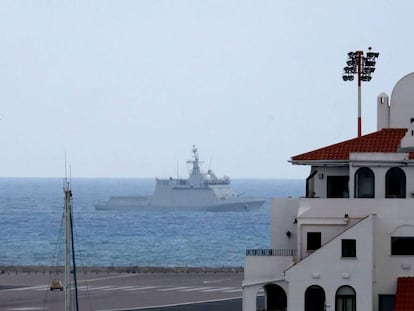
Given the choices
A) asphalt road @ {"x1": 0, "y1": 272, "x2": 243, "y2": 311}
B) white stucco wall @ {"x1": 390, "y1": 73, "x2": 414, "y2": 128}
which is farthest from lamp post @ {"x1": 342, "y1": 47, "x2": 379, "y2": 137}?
asphalt road @ {"x1": 0, "y1": 272, "x2": 243, "y2": 311}

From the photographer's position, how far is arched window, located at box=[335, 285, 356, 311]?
42.6 m

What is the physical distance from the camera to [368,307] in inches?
1665

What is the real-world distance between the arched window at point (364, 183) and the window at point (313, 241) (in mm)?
1875

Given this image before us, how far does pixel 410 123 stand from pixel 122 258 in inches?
5604

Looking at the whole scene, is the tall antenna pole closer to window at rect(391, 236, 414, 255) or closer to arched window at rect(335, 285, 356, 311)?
arched window at rect(335, 285, 356, 311)

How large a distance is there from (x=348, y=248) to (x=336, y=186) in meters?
3.91

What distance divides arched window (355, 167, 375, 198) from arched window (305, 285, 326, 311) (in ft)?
11.2

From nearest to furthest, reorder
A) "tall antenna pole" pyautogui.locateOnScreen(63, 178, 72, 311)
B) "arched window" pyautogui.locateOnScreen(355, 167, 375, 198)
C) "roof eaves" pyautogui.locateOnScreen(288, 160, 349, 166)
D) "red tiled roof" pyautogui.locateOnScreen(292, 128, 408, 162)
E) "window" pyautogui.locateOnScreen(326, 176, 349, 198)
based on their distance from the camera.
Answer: "arched window" pyautogui.locateOnScreen(355, 167, 375, 198)
"roof eaves" pyautogui.locateOnScreen(288, 160, 349, 166)
"red tiled roof" pyautogui.locateOnScreen(292, 128, 408, 162)
"window" pyautogui.locateOnScreen(326, 176, 349, 198)
"tall antenna pole" pyautogui.locateOnScreen(63, 178, 72, 311)

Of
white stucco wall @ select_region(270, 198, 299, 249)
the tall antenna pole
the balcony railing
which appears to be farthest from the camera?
the tall antenna pole

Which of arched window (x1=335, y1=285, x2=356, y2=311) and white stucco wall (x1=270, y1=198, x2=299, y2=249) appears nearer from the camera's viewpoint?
arched window (x1=335, y1=285, x2=356, y2=311)

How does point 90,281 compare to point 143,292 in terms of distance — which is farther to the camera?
point 90,281

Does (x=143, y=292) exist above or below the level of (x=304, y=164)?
below

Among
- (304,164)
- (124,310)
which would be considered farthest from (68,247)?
(124,310)

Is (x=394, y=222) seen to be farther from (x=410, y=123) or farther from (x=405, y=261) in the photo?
(x=410, y=123)
